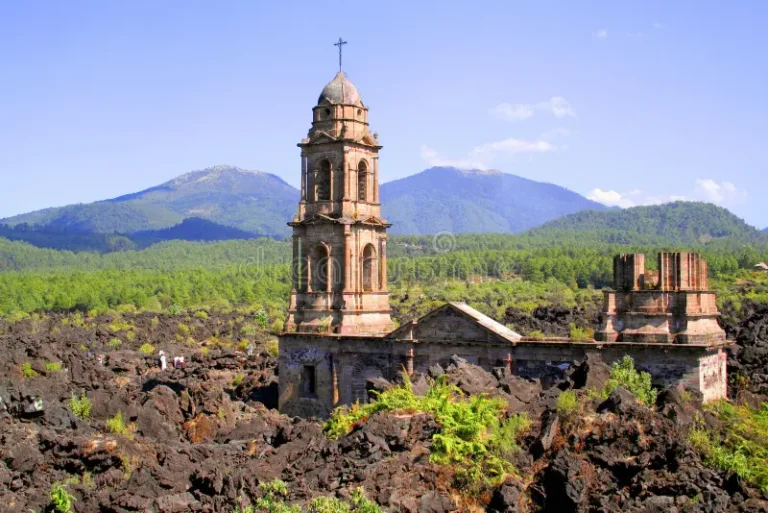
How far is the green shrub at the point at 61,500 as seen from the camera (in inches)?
878

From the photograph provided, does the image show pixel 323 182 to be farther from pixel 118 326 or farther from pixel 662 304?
pixel 118 326

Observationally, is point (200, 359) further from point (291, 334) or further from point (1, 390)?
point (1, 390)

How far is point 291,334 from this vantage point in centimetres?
3931

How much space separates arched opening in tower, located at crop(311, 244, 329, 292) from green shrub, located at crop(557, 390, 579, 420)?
14615 mm

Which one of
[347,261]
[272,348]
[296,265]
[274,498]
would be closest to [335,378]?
[347,261]

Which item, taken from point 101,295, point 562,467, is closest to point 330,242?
point 562,467

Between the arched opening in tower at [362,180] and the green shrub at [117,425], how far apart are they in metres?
11.9

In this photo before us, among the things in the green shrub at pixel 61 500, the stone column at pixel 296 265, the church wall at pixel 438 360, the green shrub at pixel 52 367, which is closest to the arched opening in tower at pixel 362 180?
the stone column at pixel 296 265

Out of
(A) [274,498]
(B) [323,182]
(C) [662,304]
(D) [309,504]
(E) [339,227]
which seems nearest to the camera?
(D) [309,504]

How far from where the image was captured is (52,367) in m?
48.3

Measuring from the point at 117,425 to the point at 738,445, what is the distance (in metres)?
17.5

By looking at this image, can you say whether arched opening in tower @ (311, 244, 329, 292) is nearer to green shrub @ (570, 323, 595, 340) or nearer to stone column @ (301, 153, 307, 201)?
stone column @ (301, 153, 307, 201)

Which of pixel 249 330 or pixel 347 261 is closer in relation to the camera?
pixel 347 261

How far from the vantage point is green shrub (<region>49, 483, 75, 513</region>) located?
2231cm
